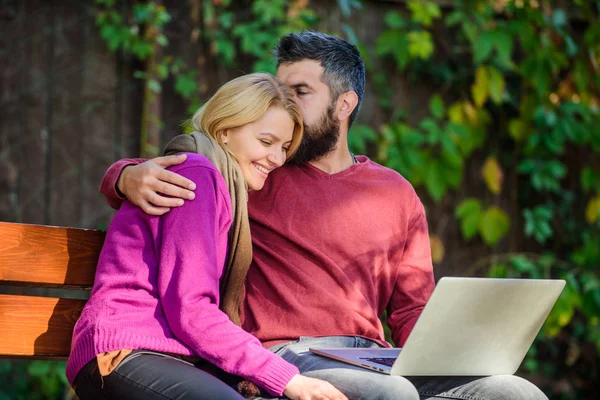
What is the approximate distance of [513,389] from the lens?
2.11 meters

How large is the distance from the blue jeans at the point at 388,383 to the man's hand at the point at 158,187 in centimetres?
49

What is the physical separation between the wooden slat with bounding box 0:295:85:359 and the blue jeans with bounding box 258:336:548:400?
0.52m

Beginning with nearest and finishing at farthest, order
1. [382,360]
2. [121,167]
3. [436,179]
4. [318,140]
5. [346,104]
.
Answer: [382,360]
[121,167]
[318,140]
[346,104]
[436,179]

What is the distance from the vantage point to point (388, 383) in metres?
1.97

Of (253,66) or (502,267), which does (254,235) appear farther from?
(502,267)

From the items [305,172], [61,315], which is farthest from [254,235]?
[61,315]

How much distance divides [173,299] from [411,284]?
2.98 ft

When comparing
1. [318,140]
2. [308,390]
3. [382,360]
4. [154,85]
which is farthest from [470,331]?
[154,85]

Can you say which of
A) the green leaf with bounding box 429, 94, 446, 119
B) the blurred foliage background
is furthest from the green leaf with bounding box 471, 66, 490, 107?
the green leaf with bounding box 429, 94, 446, 119

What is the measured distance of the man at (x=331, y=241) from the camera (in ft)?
7.67

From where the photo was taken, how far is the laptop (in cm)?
193

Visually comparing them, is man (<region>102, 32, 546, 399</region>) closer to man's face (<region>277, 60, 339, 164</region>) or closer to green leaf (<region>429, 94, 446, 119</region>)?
man's face (<region>277, 60, 339, 164</region>)

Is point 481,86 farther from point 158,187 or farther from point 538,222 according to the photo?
point 158,187

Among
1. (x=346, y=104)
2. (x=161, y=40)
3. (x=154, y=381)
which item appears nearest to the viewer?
(x=154, y=381)
